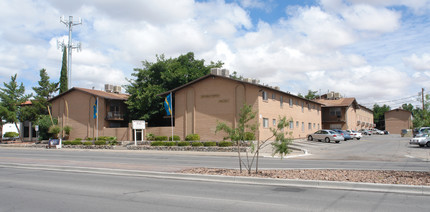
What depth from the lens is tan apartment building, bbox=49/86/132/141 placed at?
44.5 m

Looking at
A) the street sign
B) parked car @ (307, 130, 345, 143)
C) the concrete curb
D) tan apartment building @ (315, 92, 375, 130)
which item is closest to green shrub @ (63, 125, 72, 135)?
the street sign

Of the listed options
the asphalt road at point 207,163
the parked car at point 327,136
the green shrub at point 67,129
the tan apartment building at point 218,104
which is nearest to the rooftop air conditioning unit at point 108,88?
the green shrub at point 67,129

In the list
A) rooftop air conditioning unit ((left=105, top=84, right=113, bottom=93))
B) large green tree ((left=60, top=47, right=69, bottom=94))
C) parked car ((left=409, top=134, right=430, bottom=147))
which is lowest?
parked car ((left=409, top=134, right=430, bottom=147))

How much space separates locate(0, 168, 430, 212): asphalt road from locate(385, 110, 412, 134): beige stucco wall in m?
84.5

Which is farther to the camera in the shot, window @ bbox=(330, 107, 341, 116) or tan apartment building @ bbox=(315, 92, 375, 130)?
window @ bbox=(330, 107, 341, 116)

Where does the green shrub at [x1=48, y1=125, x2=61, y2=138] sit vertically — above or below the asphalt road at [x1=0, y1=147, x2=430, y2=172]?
above

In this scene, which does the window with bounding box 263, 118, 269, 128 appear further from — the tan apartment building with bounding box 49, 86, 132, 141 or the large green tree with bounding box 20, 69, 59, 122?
the large green tree with bounding box 20, 69, 59, 122

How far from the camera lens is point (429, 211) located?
7109mm

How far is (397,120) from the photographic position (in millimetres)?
84438

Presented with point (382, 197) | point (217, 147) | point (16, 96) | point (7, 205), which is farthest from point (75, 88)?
point (382, 197)

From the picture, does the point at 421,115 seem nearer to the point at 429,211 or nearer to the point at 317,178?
the point at 317,178

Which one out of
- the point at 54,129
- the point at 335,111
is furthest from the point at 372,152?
the point at 54,129

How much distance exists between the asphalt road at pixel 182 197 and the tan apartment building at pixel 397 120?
8448 cm

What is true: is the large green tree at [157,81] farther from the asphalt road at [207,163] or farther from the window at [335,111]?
the window at [335,111]
